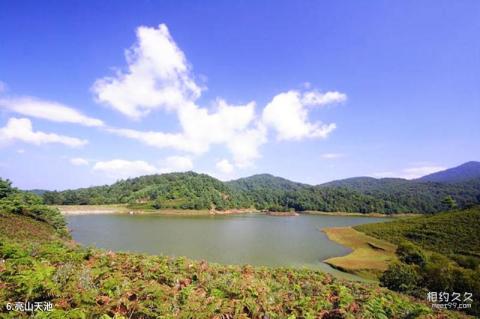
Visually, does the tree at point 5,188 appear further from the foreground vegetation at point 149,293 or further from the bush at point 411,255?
the bush at point 411,255

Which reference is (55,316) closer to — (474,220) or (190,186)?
(474,220)

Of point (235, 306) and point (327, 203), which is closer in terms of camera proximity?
point (235, 306)

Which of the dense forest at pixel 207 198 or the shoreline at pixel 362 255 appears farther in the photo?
the dense forest at pixel 207 198

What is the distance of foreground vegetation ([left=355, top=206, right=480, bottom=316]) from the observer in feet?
53.5

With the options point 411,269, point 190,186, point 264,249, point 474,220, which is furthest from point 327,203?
point 411,269

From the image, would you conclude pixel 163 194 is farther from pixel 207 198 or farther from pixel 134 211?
pixel 134 211

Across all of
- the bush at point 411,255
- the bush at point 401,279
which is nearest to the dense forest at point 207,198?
the bush at point 411,255

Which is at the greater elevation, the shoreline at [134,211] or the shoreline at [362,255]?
the shoreline at [134,211]

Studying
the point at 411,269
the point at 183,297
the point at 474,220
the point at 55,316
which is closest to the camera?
the point at 55,316

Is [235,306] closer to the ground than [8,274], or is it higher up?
closer to the ground

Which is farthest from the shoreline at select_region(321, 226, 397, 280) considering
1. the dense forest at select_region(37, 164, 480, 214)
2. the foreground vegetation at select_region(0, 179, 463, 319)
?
the dense forest at select_region(37, 164, 480, 214)

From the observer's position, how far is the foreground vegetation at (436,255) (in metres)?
16.3

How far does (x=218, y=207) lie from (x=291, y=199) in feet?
160

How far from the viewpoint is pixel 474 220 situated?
40719 millimetres
